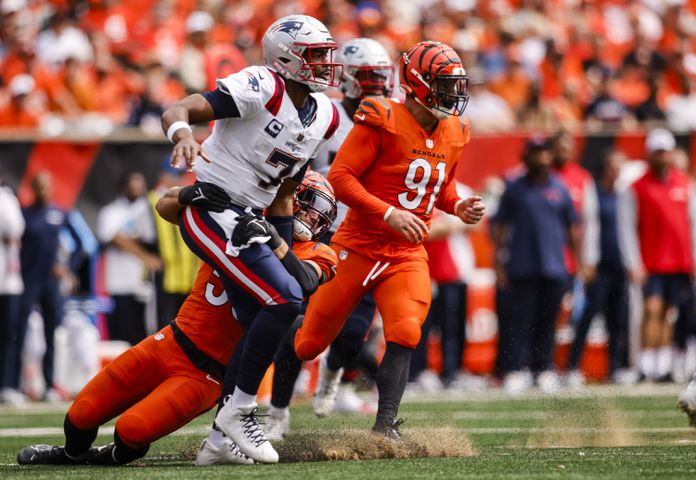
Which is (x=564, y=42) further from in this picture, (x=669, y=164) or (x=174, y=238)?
(x=174, y=238)

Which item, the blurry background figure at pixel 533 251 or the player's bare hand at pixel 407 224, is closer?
the player's bare hand at pixel 407 224

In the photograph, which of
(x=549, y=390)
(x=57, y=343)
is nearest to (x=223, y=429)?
(x=549, y=390)

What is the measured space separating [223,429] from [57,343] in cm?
633

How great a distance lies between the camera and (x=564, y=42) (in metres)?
16.6

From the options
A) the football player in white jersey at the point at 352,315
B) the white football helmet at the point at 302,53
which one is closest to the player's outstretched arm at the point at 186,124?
the white football helmet at the point at 302,53

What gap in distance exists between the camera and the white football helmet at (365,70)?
813cm

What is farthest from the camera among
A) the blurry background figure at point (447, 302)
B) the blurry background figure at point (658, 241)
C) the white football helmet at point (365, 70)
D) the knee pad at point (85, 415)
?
the blurry background figure at point (658, 241)

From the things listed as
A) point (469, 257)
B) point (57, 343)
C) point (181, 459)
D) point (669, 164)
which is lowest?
point (57, 343)

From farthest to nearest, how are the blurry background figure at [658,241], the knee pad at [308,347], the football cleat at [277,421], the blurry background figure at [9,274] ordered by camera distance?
the blurry background figure at [658,241] < the blurry background figure at [9,274] < the football cleat at [277,421] < the knee pad at [308,347]

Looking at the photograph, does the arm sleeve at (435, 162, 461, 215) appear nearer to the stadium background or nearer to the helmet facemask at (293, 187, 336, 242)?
the helmet facemask at (293, 187, 336, 242)

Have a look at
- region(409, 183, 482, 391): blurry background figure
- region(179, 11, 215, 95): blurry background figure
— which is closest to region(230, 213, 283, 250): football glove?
region(409, 183, 482, 391): blurry background figure

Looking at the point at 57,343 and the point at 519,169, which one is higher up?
the point at 519,169

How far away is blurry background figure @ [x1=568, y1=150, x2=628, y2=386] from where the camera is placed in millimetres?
12039

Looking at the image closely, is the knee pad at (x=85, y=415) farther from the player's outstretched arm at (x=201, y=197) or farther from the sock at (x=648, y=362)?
the sock at (x=648, y=362)
